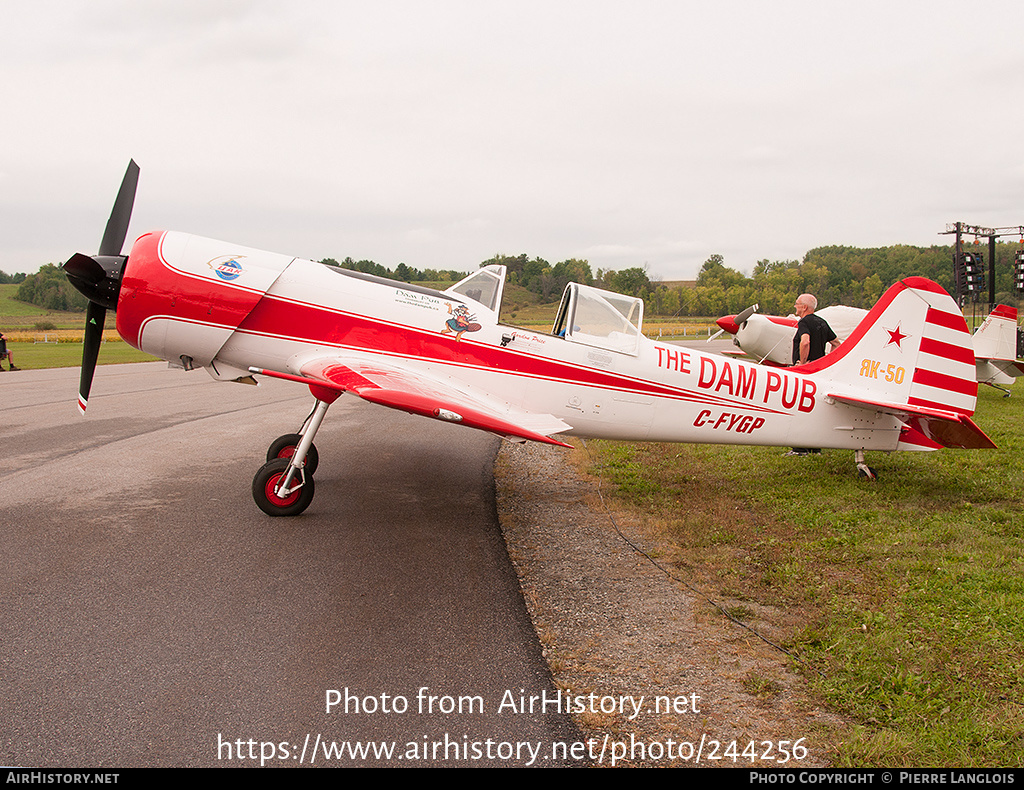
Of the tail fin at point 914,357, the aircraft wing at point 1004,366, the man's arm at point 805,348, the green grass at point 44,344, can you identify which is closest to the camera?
the tail fin at point 914,357

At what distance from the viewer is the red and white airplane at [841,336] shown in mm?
12117

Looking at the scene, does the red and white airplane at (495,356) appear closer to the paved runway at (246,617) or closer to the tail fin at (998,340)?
the paved runway at (246,617)

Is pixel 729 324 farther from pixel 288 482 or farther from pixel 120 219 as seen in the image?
pixel 120 219

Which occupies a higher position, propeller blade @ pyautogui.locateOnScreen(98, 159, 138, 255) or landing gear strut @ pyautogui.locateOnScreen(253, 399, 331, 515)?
propeller blade @ pyautogui.locateOnScreen(98, 159, 138, 255)

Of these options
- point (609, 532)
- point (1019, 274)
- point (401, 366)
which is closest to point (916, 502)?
point (609, 532)

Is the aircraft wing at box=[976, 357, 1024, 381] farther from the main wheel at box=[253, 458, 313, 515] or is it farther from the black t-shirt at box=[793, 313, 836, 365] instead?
the main wheel at box=[253, 458, 313, 515]

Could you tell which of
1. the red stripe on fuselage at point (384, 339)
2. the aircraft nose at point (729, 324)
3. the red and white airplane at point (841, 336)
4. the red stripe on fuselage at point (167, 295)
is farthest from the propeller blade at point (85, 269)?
the aircraft nose at point (729, 324)

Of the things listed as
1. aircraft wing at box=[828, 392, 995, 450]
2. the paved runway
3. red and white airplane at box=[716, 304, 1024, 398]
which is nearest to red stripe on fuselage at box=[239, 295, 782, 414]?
the paved runway

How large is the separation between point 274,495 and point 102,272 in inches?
111

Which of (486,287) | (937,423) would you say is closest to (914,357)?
(937,423)

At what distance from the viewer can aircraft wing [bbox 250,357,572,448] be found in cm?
498

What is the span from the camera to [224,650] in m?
3.63

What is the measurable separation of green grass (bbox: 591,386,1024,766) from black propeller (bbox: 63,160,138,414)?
5905 mm

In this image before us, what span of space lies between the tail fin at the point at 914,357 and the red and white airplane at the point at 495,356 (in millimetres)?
16
